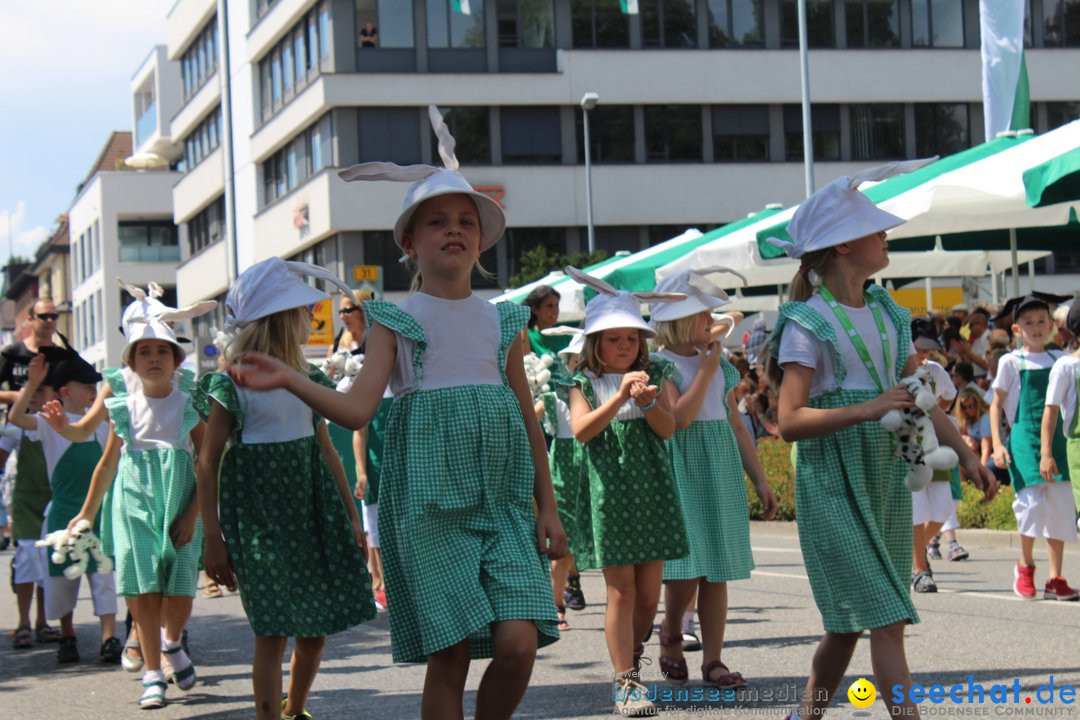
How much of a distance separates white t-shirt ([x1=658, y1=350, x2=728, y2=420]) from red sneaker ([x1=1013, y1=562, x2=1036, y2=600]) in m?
3.40

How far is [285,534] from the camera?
6.20 m

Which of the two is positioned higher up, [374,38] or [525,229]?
[374,38]

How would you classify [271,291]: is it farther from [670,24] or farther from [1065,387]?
[670,24]

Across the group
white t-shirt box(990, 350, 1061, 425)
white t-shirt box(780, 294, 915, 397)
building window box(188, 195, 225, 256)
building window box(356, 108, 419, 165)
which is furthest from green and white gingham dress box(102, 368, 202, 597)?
building window box(188, 195, 225, 256)

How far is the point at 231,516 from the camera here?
624 cm

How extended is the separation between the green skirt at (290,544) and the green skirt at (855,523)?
1805mm

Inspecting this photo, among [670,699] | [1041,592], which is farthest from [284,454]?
[1041,592]

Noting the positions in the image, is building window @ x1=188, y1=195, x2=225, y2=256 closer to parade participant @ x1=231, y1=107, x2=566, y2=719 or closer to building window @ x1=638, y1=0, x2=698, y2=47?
building window @ x1=638, y1=0, x2=698, y2=47

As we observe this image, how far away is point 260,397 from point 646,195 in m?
38.8

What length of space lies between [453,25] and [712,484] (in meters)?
37.1

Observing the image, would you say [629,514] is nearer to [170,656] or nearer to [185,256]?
[170,656]

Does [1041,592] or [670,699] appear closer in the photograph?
[670,699]

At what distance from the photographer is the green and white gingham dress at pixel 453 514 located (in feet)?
16.0

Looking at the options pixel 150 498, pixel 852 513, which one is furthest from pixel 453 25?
pixel 852 513
